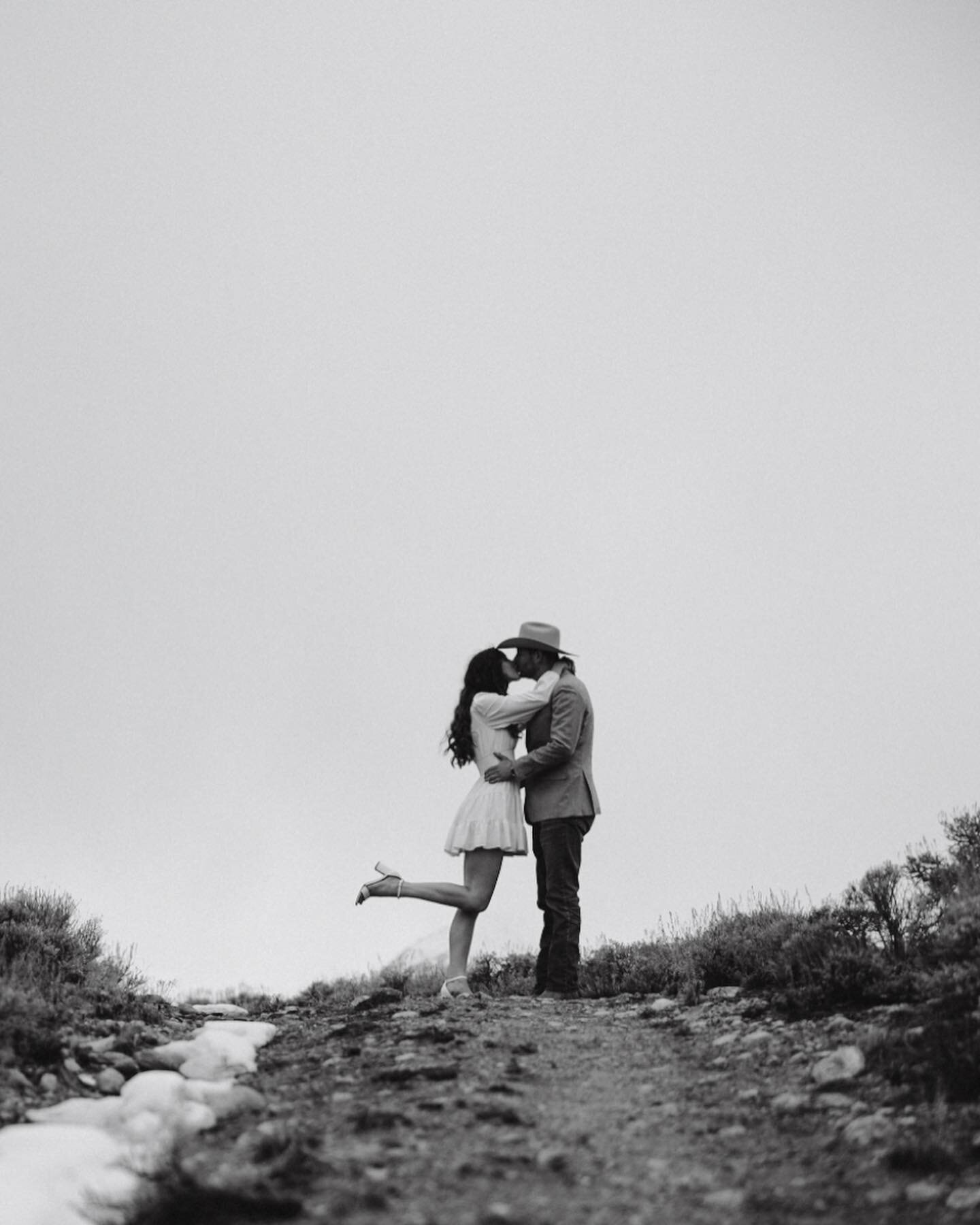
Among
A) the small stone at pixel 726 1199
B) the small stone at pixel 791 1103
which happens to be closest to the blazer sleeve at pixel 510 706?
the small stone at pixel 791 1103

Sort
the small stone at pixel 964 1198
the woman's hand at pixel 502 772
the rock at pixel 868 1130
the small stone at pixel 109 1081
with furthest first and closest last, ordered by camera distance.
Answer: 1. the woman's hand at pixel 502 772
2. the small stone at pixel 109 1081
3. the rock at pixel 868 1130
4. the small stone at pixel 964 1198

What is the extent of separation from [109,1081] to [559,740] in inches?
206

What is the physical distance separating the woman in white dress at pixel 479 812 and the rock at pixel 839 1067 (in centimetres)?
429

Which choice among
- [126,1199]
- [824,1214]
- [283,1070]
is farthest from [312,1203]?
[283,1070]

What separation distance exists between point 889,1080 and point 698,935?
5.27m

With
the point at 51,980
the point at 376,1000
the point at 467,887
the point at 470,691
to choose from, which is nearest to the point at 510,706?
the point at 470,691

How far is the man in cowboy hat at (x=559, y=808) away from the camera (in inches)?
387

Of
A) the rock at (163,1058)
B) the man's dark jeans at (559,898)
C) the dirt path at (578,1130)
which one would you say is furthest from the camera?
the man's dark jeans at (559,898)

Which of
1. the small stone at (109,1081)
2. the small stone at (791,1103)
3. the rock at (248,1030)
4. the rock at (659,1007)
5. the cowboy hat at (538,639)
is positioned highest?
the cowboy hat at (538,639)

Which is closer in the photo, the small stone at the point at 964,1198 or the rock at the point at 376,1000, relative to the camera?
the small stone at the point at 964,1198

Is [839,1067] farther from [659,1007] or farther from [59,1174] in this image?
[59,1174]

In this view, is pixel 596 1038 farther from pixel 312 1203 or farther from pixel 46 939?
pixel 46 939

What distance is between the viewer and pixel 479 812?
32.7 ft

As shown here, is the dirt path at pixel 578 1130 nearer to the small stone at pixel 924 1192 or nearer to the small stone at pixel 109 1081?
the small stone at pixel 924 1192
